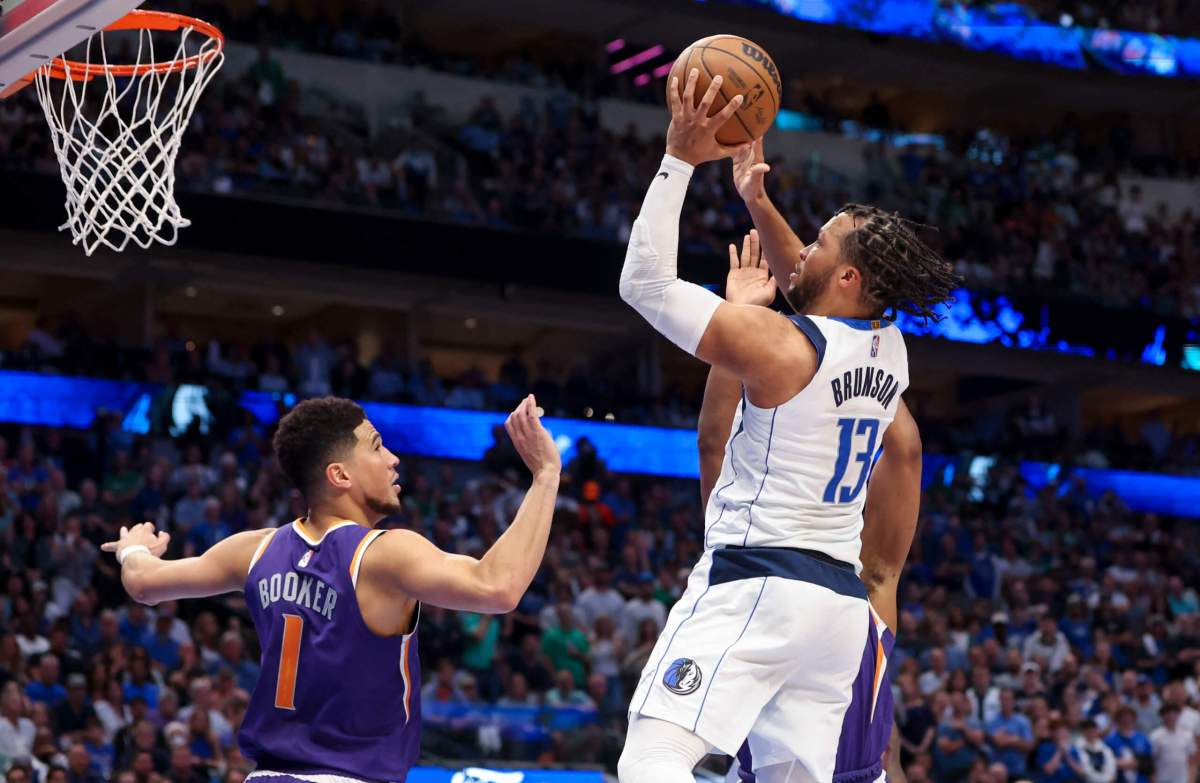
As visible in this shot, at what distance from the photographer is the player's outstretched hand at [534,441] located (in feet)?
13.2

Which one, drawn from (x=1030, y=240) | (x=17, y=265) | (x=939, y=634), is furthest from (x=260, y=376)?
(x=1030, y=240)

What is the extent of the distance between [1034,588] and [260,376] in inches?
352

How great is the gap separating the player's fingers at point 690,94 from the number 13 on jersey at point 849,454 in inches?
38.2

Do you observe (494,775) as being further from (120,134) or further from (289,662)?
(289,662)

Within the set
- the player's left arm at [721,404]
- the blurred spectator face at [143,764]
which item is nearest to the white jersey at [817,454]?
the player's left arm at [721,404]

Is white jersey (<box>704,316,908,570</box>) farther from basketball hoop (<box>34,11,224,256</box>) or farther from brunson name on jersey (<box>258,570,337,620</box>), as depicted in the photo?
basketball hoop (<box>34,11,224,256</box>)

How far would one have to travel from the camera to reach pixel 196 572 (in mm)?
4375

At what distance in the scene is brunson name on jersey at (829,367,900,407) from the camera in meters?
4.47

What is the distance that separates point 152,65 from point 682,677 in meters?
4.10

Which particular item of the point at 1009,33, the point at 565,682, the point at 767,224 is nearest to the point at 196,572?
the point at 767,224

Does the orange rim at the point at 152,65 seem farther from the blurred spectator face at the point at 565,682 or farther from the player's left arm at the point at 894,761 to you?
the blurred spectator face at the point at 565,682

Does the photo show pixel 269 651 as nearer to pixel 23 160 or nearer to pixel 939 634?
pixel 939 634

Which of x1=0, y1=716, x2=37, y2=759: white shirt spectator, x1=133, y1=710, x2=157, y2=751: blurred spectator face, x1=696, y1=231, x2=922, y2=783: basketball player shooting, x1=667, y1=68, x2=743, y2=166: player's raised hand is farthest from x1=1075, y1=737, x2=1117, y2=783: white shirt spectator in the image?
x1=667, y1=68, x2=743, y2=166: player's raised hand

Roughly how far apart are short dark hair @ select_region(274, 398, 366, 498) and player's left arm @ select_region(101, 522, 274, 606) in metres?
0.26
